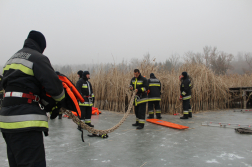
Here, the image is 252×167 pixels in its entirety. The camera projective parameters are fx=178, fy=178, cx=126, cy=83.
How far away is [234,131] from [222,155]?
231cm

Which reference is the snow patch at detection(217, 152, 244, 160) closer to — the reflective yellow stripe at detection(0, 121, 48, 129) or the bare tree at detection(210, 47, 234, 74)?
the reflective yellow stripe at detection(0, 121, 48, 129)

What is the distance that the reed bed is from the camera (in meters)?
9.37

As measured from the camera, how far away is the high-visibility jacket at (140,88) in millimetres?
6055

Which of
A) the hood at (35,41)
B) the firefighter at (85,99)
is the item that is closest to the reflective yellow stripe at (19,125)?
the hood at (35,41)

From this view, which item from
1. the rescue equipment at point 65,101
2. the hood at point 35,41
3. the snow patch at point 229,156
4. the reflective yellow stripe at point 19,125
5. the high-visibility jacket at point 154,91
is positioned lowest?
the snow patch at point 229,156

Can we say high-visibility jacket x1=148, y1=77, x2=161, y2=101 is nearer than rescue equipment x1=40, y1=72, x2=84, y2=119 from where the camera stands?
No

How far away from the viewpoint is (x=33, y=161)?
1848mm

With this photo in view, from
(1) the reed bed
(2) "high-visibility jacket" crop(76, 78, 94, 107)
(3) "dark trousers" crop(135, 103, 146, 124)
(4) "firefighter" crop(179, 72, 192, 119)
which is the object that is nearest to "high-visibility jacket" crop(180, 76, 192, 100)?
(4) "firefighter" crop(179, 72, 192, 119)

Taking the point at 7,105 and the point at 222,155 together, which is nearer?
the point at 7,105

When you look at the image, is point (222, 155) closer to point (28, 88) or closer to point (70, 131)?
point (28, 88)

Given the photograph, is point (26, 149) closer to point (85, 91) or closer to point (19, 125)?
point (19, 125)

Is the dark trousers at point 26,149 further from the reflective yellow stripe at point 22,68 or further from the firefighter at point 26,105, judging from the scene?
the reflective yellow stripe at point 22,68

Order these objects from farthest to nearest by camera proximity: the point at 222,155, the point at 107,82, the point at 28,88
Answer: the point at 107,82
the point at 222,155
the point at 28,88

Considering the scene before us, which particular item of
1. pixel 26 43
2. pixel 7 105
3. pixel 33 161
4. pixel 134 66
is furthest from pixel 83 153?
pixel 134 66
